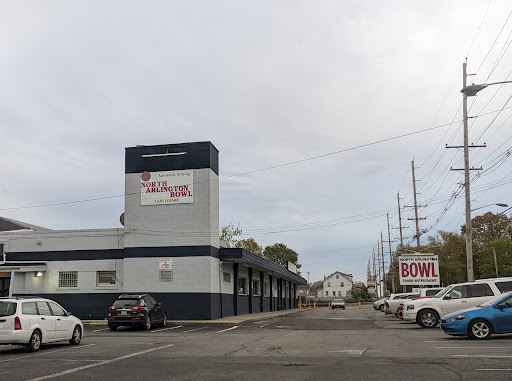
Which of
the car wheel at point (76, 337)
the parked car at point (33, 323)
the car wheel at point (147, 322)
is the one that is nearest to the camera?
the parked car at point (33, 323)

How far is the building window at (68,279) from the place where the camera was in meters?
33.2

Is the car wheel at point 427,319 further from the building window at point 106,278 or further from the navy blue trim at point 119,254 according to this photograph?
the building window at point 106,278

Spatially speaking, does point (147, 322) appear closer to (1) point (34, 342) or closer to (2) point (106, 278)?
(1) point (34, 342)

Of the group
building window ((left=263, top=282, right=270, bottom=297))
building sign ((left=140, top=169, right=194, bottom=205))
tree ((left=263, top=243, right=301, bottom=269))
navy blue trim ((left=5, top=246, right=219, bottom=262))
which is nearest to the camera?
navy blue trim ((left=5, top=246, right=219, bottom=262))

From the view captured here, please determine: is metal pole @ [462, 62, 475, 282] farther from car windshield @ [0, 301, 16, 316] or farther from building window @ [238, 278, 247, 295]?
car windshield @ [0, 301, 16, 316]

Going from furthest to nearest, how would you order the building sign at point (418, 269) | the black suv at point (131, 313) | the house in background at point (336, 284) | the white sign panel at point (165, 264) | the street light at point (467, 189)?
the house in background at point (336, 284), the building sign at point (418, 269), the white sign panel at point (165, 264), the street light at point (467, 189), the black suv at point (131, 313)

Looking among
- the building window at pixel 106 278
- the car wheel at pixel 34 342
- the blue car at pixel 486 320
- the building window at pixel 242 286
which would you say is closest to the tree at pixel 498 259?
the building window at pixel 242 286

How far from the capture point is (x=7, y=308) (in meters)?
15.4

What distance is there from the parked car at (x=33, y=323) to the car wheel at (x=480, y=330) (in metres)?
12.3

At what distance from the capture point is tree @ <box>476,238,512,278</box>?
71062 mm

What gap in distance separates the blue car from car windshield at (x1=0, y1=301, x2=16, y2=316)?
1265 centimetres

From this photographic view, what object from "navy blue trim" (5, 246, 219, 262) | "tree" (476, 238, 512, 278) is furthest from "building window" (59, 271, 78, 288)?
"tree" (476, 238, 512, 278)

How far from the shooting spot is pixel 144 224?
32188 mm

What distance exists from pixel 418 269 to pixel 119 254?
20.7 metres
